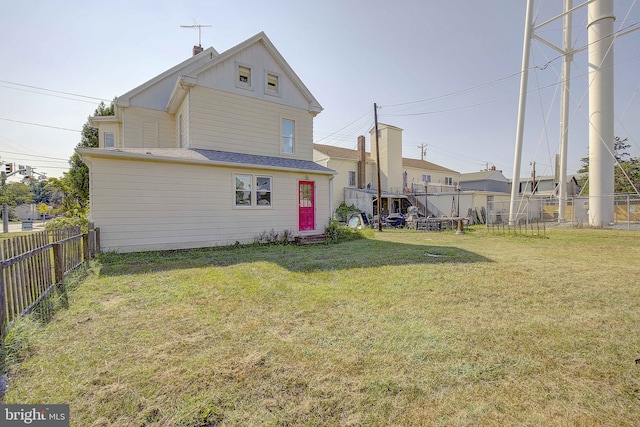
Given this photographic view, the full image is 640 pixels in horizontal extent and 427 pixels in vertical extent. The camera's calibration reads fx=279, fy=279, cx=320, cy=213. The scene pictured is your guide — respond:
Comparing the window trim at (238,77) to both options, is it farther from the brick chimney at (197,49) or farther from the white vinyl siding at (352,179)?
the white vinyl siding at (352,179)

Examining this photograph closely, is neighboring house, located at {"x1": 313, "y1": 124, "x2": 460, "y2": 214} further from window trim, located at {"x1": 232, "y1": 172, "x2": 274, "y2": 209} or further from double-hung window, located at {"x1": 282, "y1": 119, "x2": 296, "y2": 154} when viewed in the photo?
window trim, located at {"x1": 232, "y1": 172, "x2": 274, "y2": 209}

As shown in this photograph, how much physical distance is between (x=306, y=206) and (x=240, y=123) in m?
4.24

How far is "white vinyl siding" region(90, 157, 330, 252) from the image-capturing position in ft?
26.3

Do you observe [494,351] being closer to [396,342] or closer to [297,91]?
[396,342]

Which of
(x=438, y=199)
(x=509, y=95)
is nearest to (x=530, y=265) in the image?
(x=509, y=95)

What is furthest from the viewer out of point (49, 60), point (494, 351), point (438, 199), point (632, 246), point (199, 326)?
point (438, 199)

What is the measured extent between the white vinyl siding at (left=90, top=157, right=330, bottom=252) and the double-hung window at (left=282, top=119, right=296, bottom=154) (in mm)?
1876

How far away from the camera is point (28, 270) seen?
3.79 metres

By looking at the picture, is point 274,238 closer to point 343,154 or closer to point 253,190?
point 253,190

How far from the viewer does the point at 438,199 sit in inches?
1062

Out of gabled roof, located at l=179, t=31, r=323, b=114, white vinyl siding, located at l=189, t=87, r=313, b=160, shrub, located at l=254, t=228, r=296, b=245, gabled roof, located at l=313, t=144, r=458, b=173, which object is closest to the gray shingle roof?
white vinyl siding, located at l=189, t=87, r=313, b=160

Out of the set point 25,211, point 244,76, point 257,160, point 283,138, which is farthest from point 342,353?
point 25,211

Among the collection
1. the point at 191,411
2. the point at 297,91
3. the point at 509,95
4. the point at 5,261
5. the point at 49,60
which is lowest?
the point at 191,411

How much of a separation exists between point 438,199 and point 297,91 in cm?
1953
